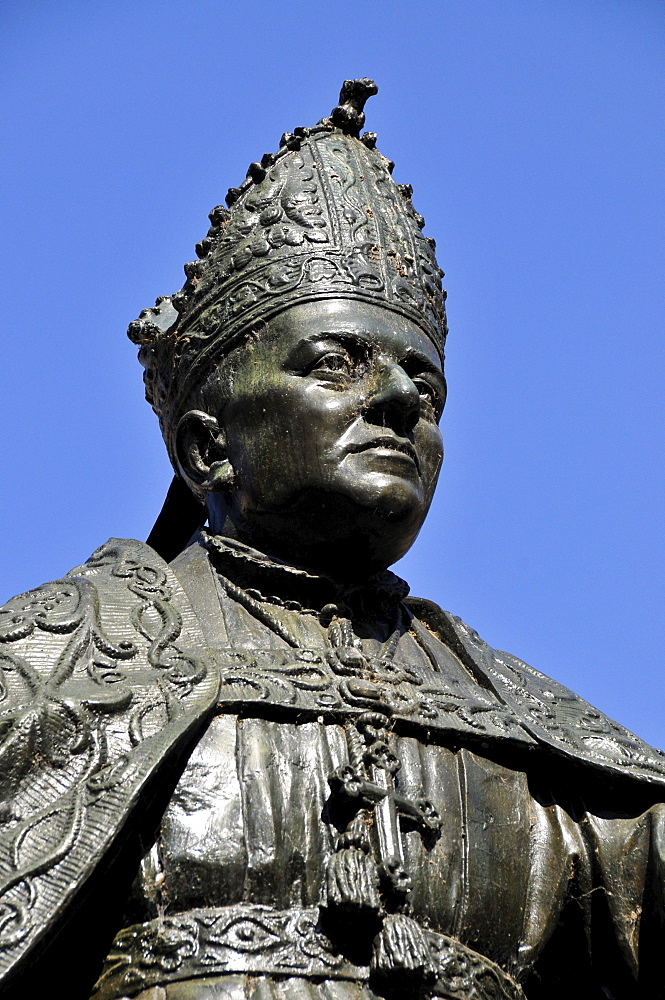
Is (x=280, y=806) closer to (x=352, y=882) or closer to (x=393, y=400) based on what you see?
(x=352, y=882)

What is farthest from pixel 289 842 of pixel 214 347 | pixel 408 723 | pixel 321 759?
pixel 214 347

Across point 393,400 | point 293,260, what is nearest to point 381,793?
point 393,400

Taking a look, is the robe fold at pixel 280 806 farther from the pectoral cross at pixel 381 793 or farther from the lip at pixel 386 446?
the lip at pixel 386 446

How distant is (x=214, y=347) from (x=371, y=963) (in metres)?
3.51

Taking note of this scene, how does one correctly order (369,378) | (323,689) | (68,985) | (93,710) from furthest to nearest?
(369,378) → (323,689) → (93,710) → (68,985)

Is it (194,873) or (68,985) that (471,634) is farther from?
(68,985)

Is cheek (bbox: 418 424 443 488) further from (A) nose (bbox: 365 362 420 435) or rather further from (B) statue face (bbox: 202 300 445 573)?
(A) nose (bbox: 365 362 420 435)

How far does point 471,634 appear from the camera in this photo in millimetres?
8055

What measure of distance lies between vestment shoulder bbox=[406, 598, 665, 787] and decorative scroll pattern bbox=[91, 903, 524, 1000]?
4.60ft

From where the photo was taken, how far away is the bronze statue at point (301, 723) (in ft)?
19.1

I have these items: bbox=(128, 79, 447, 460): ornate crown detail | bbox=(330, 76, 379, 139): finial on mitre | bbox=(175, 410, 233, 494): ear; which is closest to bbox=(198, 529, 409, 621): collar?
bbox=(175, 410, 233, 494): ear

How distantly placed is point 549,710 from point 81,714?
244cm

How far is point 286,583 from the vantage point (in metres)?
7.48

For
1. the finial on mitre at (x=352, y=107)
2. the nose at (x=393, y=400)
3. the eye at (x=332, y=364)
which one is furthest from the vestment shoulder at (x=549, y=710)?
the finial on mitre at (x=352, y=107)
